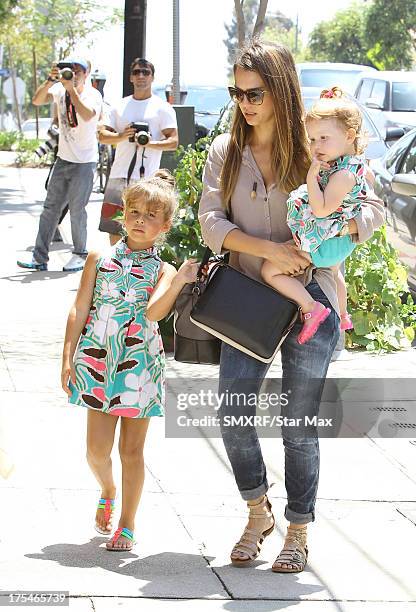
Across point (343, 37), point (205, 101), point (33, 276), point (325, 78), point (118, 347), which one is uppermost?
point (118, 347)

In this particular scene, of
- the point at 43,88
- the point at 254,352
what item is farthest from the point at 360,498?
the point at 43,88

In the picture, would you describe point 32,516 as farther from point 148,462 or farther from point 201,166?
point 201,166

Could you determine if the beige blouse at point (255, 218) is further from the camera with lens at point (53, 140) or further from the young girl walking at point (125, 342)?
the camera with lens at point (53, 140)

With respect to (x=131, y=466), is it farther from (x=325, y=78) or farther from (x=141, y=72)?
(x=325, y=78)

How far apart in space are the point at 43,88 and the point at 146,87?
1827 millimetres

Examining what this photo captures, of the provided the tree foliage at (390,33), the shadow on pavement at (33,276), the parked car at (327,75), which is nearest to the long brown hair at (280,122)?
the shadow on pavement at (33,276)

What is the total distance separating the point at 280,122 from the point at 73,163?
22.8 ft

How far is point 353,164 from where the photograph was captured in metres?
4.46

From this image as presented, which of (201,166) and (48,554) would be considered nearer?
(48,554)

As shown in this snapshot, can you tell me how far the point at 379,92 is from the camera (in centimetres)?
2067

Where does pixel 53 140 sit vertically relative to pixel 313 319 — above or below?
below

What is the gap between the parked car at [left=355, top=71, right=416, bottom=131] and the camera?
19.6 metres

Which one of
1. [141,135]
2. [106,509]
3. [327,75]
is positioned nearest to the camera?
[106,509]

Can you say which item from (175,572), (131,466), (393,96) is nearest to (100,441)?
(131,466)
